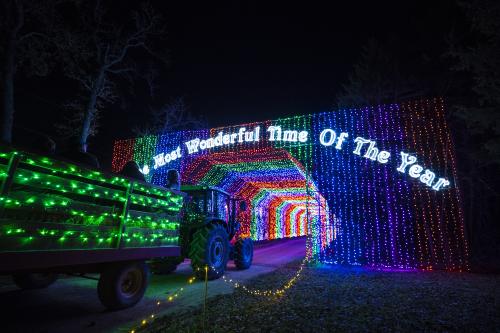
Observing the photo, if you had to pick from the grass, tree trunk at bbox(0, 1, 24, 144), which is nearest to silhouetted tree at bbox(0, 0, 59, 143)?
tree trunk at bbox(0, 1, 24, 144)

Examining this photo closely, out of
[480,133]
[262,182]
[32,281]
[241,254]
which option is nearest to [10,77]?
[32,281]

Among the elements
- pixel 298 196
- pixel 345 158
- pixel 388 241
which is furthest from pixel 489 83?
pixel 298 196

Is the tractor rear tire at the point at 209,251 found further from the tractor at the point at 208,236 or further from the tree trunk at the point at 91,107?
the tree trunk at the point at 91,107

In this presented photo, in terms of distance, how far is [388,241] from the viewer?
410 inches

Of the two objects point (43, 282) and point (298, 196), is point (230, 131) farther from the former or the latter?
point (298, 196)

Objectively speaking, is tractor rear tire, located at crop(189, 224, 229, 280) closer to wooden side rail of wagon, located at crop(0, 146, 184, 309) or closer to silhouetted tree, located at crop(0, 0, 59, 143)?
wooden side rail of wagon, located at crop(0, 146, 184, 309)

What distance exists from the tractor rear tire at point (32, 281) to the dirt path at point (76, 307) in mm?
131

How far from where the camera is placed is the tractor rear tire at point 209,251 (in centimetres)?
781

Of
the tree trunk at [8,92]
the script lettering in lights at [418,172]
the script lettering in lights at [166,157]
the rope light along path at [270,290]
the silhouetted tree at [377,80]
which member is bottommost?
the rope light along path at [270,290]

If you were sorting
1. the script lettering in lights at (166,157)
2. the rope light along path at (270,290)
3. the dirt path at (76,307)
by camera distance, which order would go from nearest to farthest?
the dirt path at (76,307)
the rope light along path at (270,290)
the script lettering in lights at (166,157)

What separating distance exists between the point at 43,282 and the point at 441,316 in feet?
25.2

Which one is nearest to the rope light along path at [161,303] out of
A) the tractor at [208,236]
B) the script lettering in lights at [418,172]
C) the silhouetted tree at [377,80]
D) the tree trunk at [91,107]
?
the tractor at [208,236]

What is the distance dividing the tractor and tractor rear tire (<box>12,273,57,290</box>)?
9.26ft

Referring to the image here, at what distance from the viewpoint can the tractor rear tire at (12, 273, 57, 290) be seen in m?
6.08
